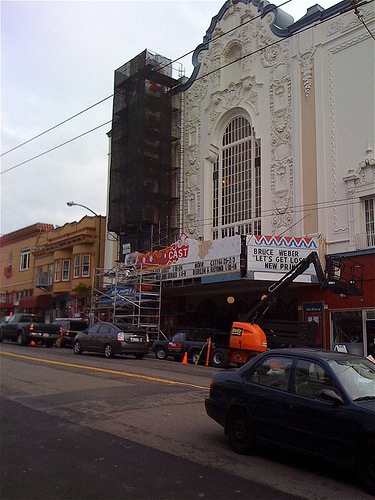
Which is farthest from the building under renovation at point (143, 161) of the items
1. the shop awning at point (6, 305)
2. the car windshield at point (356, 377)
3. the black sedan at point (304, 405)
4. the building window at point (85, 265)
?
the car windshield at point (356, 377)

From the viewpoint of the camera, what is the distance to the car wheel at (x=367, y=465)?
5.29 meters

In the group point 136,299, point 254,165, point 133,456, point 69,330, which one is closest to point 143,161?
point 254,165

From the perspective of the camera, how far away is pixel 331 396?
571 cm

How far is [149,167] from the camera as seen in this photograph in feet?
109

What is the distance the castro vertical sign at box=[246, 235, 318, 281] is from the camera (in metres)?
22.5

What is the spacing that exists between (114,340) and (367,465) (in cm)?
1609

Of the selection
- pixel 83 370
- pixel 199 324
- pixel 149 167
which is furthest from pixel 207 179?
pixel 83 370

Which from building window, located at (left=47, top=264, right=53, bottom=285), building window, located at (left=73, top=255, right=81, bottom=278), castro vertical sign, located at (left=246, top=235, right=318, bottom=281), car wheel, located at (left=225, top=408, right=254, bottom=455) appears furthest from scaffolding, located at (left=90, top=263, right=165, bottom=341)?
car wheel, located at (left=225, top=408, right=254, bottom=455)

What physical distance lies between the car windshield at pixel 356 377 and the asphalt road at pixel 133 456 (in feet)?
3.05

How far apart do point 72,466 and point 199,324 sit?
973 inches

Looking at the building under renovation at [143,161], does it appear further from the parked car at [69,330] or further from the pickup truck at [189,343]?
the pickup truck at [189,343]

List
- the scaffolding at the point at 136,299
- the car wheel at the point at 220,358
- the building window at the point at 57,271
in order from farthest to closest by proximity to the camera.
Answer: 1. the building window at the point at 57,271
2. the scaffolding at the point at 136,299
3. the car wheel at the point at 220,358

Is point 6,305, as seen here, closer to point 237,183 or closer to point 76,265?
point 76,265

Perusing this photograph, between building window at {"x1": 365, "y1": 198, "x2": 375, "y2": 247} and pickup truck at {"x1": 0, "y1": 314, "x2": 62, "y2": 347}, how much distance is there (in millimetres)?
16593
